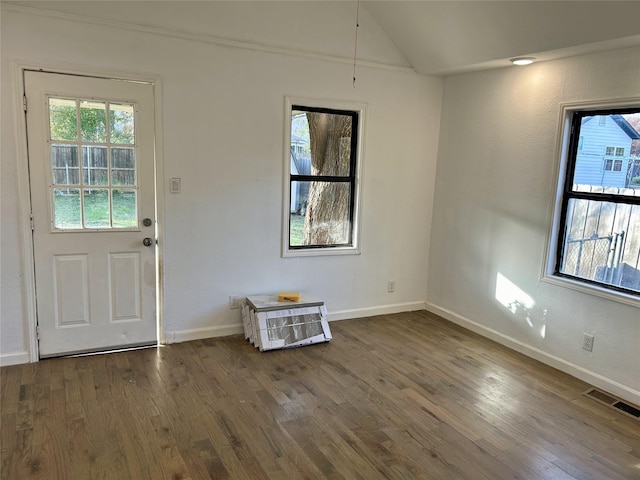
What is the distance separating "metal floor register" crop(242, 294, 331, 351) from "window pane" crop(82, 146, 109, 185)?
58.0 inches

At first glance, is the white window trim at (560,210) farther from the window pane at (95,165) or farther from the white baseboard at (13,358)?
the white baseboard at (13,358)

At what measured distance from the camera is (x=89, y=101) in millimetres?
3285

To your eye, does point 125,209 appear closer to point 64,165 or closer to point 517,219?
point 64,165

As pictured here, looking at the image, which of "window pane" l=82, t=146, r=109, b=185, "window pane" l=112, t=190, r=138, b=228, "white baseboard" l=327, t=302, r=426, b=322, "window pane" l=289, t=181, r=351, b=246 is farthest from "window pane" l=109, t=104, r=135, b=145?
"white baseboard" l=327, t=302, r=426, b=322

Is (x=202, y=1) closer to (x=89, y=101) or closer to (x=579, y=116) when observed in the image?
(x=89, y=101)

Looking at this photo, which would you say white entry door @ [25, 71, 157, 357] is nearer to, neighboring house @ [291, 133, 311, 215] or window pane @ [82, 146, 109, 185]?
window pane @ [82, 146, 109, 185]

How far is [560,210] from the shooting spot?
3561 millimetres

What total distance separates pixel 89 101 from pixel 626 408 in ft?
13.6

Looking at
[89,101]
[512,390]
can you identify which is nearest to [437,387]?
[512,390]

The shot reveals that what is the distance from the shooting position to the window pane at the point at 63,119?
321cm

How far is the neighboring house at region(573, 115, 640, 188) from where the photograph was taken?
316cm

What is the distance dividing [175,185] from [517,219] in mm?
2766

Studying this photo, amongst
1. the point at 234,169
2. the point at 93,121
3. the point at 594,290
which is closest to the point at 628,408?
the point at 594,290

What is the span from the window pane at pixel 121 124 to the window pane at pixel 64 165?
286 mm
